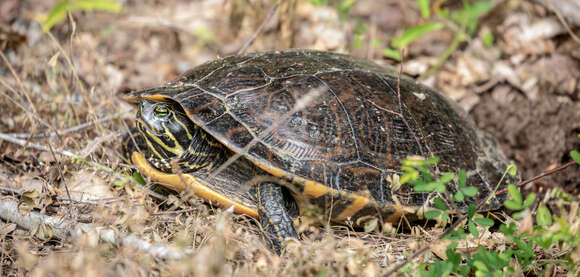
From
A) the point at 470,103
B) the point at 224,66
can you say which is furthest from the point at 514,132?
the point at 224,66

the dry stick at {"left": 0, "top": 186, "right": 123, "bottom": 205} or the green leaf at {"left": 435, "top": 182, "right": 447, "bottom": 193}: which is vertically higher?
the green leaf at {"left": 435, "top": 182, "right": 447, "bottom": 193}

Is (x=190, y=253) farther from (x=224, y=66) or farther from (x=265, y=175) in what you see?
(x=224, y=66)

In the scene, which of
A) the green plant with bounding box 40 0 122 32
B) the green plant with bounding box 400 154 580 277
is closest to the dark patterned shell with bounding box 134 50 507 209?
the green plant with bounding box 400 154 580 277

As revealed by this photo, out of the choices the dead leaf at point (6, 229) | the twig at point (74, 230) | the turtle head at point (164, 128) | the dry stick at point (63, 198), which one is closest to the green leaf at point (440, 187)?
the twig at point (74, 230)

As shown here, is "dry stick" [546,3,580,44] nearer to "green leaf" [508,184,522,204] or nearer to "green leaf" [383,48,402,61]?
"green leaf" [383,48,402,61]

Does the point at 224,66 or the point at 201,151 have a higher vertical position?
the point at 224,66

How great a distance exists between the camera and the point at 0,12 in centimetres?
588

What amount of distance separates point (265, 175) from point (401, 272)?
1.06 m

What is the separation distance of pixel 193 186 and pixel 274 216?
1.97 feet

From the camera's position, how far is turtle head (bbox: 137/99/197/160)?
3010 millimetres

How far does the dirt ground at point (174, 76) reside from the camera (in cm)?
245

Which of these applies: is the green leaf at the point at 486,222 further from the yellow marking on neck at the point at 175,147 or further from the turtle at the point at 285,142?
the yellow marking on neck at the point at 175,147

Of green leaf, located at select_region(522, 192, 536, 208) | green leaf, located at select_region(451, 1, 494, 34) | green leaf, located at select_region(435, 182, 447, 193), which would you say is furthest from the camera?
green leaf, located at select_region(451, 1, 494, 34)

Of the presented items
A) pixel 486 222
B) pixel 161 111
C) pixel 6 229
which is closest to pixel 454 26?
pixel 486 222
